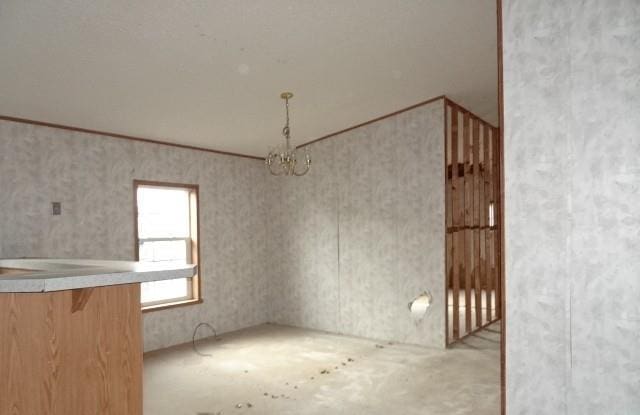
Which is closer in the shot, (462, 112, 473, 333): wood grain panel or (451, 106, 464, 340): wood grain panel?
(451, 106, 464, 340): wood grain panel

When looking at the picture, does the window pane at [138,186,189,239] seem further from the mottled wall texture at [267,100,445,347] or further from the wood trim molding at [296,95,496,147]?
the wood trim molding at [296,95,496,147]

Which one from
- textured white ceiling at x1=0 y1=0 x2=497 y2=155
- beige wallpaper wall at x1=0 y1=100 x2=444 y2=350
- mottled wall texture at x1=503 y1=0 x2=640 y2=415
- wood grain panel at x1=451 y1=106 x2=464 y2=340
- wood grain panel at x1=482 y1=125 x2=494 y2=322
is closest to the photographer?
mottled wall texture at x1=503 y1=0 x2=640 y2=415

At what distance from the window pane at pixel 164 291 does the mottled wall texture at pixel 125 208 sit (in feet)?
0.67

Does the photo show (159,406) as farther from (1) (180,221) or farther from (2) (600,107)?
(2) (600,107)

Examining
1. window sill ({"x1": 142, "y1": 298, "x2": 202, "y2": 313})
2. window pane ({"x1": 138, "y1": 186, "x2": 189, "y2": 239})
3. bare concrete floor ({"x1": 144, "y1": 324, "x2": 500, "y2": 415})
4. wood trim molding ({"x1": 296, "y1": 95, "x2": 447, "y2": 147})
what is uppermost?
wood trim molding ({"x1": 296, "y1": 95, "x2": 447, "y2": 147})

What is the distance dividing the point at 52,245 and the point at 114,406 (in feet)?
9.21

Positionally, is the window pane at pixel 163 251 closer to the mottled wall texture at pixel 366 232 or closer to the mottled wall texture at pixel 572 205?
the mottled wall texture at pixel 366 232

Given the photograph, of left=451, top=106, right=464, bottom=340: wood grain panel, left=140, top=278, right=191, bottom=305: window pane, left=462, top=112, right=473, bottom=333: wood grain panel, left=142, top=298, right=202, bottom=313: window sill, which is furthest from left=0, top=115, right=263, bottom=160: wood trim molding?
left=462, top=112, right=473, bottom=333: wood grain panel

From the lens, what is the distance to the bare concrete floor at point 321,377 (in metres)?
3.76

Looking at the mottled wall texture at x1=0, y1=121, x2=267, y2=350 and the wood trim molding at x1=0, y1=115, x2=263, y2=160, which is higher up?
the wood trim molding at x1=0, y1=115, x2=263, y2=160

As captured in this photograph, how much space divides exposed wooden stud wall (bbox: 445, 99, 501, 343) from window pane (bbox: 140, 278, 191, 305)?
3390 mm

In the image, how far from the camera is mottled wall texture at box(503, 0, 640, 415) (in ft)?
7.50

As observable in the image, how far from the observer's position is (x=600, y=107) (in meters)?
2.36

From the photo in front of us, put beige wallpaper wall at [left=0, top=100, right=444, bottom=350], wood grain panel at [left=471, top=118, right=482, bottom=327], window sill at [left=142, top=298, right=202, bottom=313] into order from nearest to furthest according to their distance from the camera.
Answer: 1. beige wallpaper wall at [left=0, top=100, right=444, bottom=350]
2. window sill at [left=142, top=298, right=202, bottom=313]
3. wood grain panel at [left=471, top=118, right=482, bottom=327]
